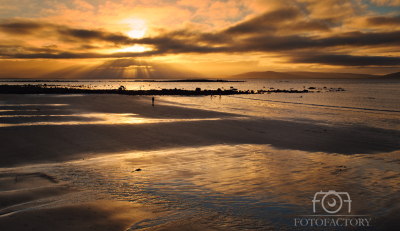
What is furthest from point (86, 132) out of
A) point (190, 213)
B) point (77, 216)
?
point (190, 213)

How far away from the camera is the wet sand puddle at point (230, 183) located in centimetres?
570

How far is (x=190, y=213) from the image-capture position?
566 centimetres

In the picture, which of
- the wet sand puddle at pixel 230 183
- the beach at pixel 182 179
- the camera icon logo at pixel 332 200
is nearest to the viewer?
the beach at pixel 182 179

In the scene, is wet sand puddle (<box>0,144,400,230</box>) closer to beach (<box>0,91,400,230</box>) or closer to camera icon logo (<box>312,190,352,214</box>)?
beach (<box>0,91,400,230</box>)

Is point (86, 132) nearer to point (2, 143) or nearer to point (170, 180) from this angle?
point (2, 143)

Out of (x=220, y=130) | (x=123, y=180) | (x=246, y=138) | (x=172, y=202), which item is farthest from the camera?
(x=220, y=130)

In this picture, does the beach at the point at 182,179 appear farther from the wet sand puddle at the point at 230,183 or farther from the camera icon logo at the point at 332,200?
the camera icon logo at the point at 332,200

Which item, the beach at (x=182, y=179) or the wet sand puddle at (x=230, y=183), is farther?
the wet sand puddle at (x=230, y=183)

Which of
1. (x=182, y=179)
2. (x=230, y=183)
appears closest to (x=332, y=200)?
(x=230, y=183)

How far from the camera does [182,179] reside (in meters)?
7.76

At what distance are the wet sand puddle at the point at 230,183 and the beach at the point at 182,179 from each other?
28 millimetres

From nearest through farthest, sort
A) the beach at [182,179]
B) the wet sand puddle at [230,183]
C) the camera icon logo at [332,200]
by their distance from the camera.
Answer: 1. the beach at [182,179]
2. the wet sand puddle at [230,183]
3. the camera icon logo at [332,200]

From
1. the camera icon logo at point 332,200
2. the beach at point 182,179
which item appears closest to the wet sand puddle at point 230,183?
the beach at point 182,179

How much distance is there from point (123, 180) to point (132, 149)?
4.00 meters
